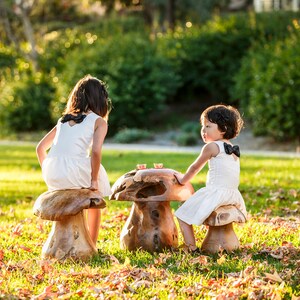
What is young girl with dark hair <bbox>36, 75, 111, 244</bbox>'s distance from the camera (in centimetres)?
579

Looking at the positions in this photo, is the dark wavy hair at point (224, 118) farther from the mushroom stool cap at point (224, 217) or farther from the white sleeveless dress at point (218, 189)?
the mushroom stool cap at point (224, 217)

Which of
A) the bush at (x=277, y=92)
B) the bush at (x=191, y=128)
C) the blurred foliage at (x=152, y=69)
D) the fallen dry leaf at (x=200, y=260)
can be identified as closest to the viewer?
the fallen dry leaf at (x=200, y=260)

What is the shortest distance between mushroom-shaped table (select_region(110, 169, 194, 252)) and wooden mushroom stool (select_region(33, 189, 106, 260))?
13.6 inches

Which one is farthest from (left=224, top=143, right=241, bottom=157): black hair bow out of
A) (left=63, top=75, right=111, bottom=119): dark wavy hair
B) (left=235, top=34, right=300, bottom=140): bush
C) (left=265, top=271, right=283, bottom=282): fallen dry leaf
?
(left=235, top=34, right=300, bottom=140): bush

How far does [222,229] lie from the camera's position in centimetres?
590

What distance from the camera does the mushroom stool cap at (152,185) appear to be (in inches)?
233

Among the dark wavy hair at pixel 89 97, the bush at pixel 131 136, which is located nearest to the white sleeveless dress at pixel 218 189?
the dark wavy hair at pixel 89 97

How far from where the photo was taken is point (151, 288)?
4.83 m

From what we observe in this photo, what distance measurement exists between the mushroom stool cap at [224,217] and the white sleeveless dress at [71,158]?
1.00 m

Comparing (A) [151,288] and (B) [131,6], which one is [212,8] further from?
(A) [151,288]

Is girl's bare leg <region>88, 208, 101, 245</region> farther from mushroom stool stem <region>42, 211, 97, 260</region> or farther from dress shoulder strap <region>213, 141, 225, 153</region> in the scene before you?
dress shoulder strap <region>213, 141, 225, 153</region>

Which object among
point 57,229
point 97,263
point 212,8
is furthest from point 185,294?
point 212,8

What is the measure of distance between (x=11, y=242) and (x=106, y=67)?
516 inches

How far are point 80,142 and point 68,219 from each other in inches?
24.4
